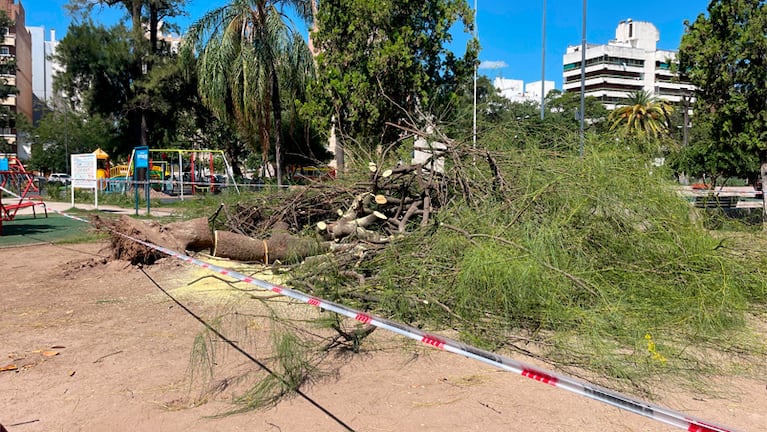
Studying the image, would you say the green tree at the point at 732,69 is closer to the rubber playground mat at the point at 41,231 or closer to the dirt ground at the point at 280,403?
the dirt ground at the point at 280,403

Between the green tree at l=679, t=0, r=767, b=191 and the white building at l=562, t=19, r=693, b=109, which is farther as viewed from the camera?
the white building at l=562, t=19, r=693, b=109

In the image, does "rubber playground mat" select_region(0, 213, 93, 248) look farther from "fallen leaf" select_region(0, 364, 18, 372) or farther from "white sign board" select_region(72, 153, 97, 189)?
"fallen leaf" select_region(0, 364, 18, 372)

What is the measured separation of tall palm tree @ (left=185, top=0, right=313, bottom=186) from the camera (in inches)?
669

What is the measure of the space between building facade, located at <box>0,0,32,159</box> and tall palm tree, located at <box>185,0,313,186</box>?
52246 millimetres

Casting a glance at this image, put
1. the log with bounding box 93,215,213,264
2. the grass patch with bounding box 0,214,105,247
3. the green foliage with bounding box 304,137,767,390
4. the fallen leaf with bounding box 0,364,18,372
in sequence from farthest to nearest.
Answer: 1. the grass patch with bounding box 0,214,105,247
2. the log with bounding box 93,215,213,264
3. the green foliage with bounding box 304,137,767,390
4. the fallen leaf with bounding box 0,364,18,372

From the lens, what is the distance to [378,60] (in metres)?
15.8

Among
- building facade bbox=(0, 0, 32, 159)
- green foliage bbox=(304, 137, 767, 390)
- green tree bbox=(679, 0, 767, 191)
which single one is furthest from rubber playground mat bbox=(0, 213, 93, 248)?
building facade bbox=(0, 0, 32, 159)

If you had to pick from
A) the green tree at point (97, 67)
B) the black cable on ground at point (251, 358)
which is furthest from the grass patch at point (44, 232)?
the green tree at point (97, 67)

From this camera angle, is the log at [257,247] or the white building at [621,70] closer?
the log at [257,247]

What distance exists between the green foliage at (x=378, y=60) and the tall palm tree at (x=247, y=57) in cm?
111

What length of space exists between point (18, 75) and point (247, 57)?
66.3 metres

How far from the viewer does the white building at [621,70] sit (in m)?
104

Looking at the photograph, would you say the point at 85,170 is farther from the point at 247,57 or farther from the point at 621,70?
the point at 621,70

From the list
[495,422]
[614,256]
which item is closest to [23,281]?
[495,422]
